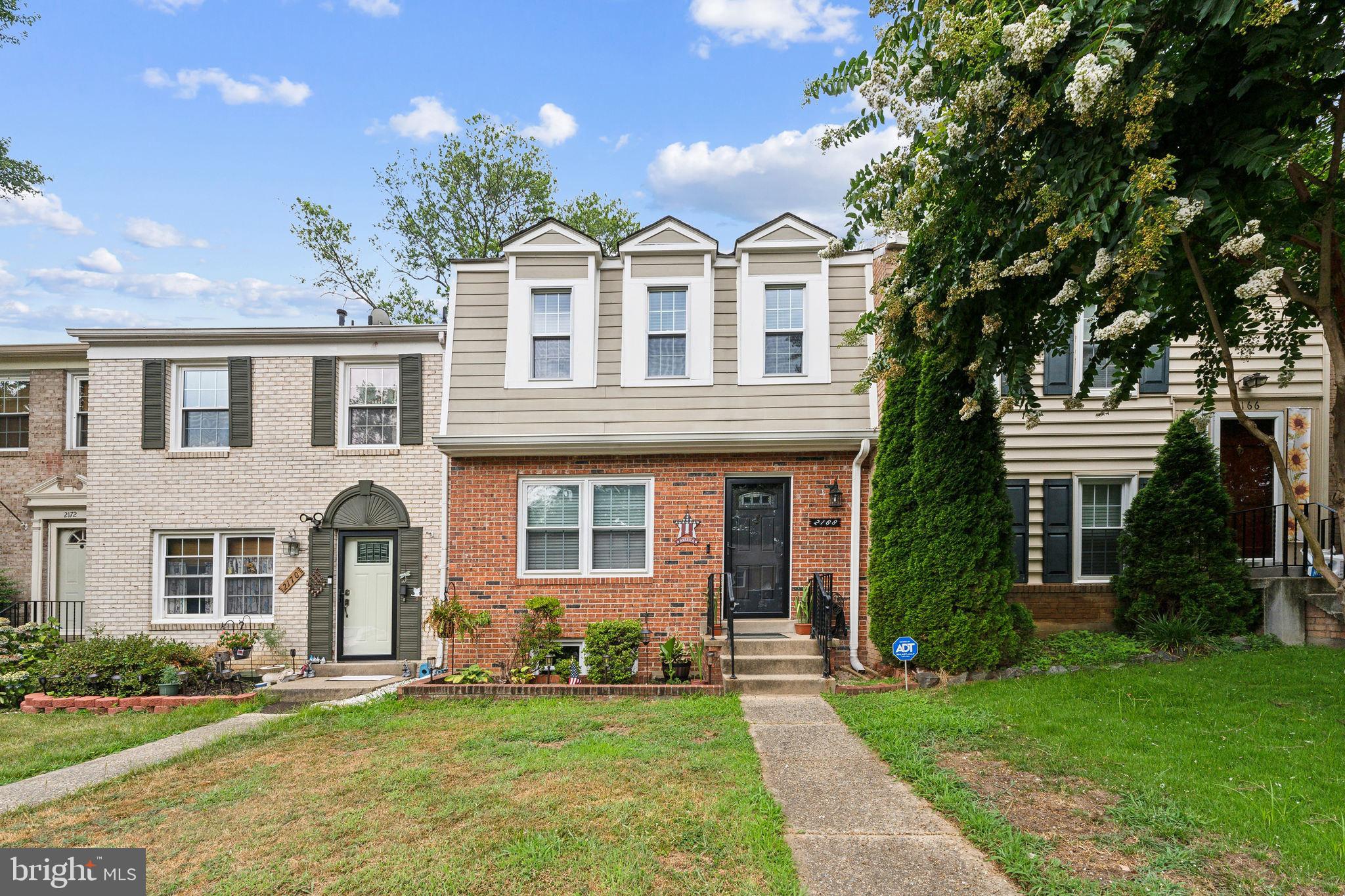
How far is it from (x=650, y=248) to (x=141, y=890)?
8121 millimetres

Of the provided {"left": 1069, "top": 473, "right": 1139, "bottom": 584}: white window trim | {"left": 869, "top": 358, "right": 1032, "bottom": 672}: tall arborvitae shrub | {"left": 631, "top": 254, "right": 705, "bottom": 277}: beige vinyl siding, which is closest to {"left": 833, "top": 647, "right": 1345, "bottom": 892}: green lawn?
{"left": 869, "top": 358, "right": 1032, "bottom": 672}: tall arborvitae shrub

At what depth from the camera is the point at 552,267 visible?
950 cm

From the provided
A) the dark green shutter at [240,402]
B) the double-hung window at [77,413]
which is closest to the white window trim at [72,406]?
the double-hung window at [77,413]

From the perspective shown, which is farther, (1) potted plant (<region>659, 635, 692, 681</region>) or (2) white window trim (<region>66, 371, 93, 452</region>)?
(2) white window trim (<region>66, 371, 93, 452</region>)

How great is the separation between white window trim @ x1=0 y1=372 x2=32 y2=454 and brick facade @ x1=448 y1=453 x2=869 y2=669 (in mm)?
8695

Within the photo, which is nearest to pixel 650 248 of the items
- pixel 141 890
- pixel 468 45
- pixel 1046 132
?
pixel 1046 132

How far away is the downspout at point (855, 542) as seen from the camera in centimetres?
871

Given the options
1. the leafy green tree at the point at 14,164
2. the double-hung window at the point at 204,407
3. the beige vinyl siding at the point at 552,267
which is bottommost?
the double-hung window at the point at 204,407

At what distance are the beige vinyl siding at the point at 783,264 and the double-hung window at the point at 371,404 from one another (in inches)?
216

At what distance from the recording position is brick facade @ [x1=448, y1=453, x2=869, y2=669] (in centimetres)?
889

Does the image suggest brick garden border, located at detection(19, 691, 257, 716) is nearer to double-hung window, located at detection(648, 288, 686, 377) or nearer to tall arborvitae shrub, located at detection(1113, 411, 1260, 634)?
double-hung window, located at detection(648, 288, 686, 377)

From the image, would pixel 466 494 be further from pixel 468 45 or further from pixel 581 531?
pixel 468 45

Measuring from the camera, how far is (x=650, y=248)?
9.43 metres

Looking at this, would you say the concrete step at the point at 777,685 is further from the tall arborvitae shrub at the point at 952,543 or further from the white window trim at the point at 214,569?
the white window trim at the point at 214,569
